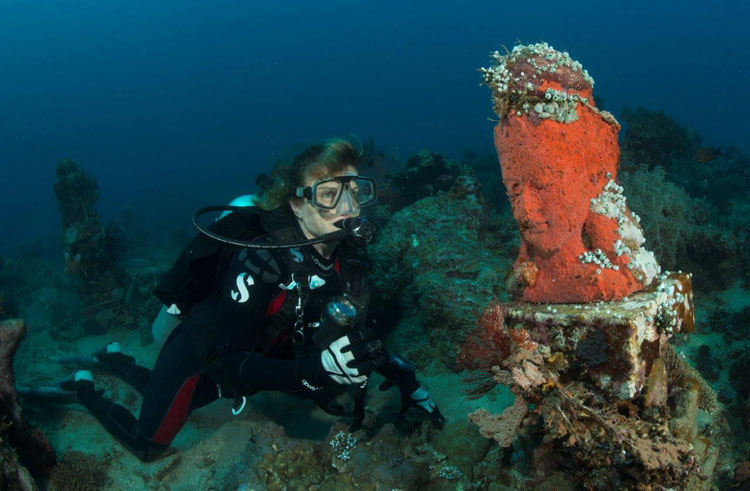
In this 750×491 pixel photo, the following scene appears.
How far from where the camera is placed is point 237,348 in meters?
3.37

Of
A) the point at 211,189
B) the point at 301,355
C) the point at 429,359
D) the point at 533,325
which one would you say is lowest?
the point at 211,189

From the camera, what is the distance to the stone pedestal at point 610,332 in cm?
198

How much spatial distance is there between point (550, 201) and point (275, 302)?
2.37m

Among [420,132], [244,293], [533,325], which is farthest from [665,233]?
[420,132]

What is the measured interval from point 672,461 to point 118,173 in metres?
77.3

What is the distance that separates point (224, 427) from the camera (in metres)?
4.82

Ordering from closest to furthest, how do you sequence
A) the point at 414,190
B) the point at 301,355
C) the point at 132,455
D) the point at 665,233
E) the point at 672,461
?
the point at 672,461
the point at 301,355
the point at 132,455
the point at 665,233
the point at 414,190

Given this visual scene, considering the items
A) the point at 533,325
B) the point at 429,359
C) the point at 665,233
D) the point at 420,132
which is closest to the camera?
the point at 533,325

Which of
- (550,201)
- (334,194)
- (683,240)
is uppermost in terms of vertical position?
(550,201)

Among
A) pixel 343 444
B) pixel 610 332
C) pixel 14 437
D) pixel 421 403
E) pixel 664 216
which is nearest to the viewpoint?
pixel 610 332

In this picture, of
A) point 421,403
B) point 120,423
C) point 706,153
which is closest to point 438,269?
point 421,403

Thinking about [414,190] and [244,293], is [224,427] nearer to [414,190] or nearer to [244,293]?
[244,293]

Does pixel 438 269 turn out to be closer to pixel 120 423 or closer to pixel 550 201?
pixel 550 201

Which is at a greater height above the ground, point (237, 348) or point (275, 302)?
point (275, 302)
